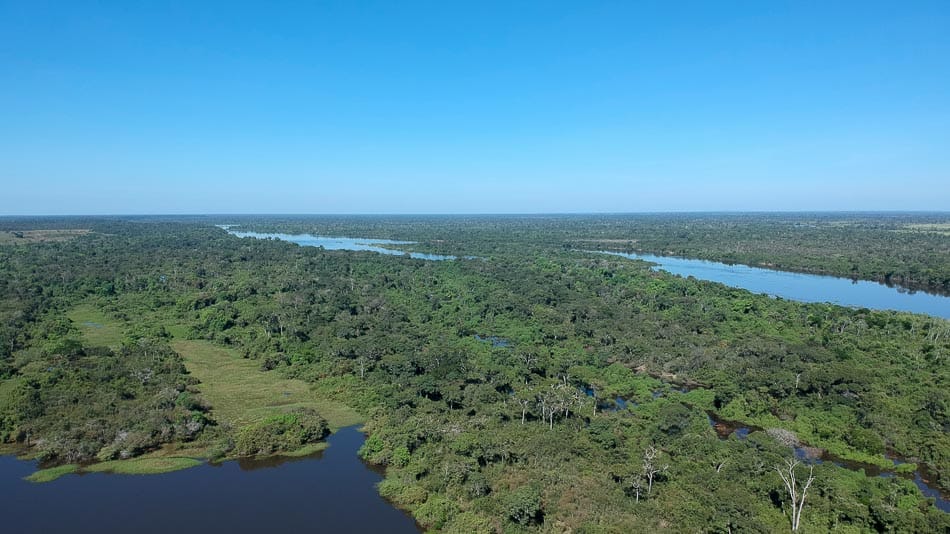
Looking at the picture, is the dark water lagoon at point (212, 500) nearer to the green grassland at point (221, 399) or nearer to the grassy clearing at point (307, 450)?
the grassy clearing at point (307, 450)

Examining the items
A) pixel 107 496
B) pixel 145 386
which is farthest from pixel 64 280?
pixel 107 496

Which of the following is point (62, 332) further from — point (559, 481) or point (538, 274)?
point (538, 274)

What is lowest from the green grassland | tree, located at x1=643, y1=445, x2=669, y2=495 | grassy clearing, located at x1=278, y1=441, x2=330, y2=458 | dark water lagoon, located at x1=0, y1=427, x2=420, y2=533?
dark water lagoon, located at x1=0, y1=427, x2=420, y2=533

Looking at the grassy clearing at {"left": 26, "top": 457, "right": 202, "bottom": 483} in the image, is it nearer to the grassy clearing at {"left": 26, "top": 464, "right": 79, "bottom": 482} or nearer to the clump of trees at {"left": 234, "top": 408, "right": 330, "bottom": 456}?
the grassy clearing at {"left": 26, "top": 464, "right": 79, "bottom": 482}

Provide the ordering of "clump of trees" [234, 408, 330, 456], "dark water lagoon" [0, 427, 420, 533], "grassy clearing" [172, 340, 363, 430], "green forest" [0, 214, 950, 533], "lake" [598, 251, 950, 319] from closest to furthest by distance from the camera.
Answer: "dark water lagoon" [0, 427, 420, 533]
"green forest" [0, 214, 950, 533]
"clump of trees" [234, 408, 330, 456]
"grassy clearing" [172, 340, 363, 430]
"lake" [598, 251, 950, 319]

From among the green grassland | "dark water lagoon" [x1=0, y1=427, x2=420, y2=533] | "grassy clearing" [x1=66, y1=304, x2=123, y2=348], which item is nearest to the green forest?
the green grassland
